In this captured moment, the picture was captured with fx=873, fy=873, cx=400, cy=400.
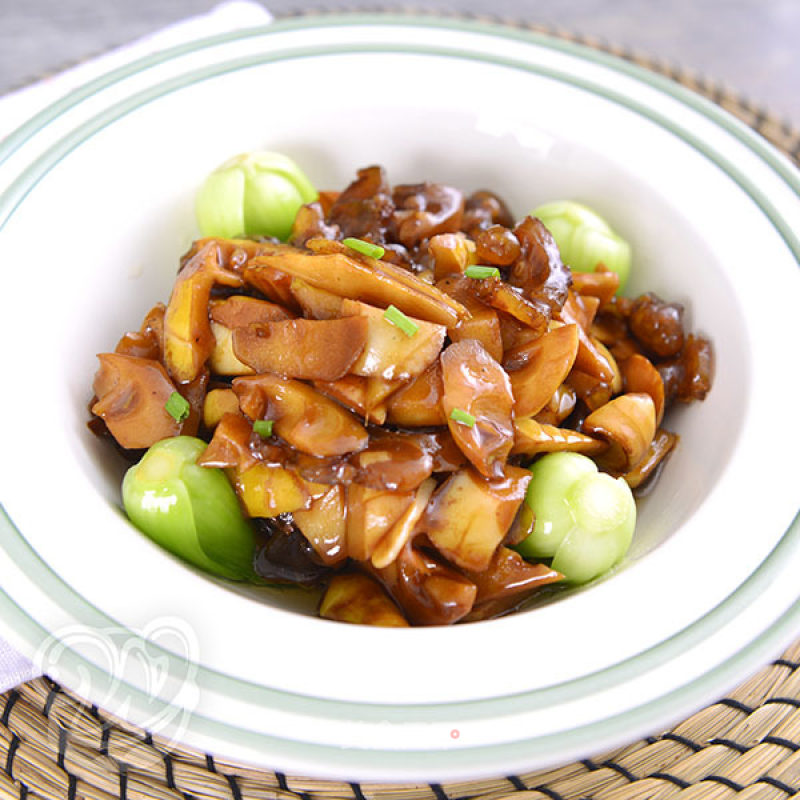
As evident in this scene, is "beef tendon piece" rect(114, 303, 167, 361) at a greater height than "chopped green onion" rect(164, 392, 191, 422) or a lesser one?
greater

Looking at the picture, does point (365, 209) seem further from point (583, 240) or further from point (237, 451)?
point (237, 451)

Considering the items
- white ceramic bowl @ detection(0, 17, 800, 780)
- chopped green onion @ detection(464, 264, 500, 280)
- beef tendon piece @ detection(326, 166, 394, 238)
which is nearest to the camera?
white ceramic bowl @ detection(0, 17, 800, 780)

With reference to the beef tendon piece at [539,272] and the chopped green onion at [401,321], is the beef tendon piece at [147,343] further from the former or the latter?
the beef tendon piece at [539,272]

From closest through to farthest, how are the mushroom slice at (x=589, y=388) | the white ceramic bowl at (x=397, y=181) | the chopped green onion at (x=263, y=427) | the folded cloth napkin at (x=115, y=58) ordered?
1. the white ceramic bowl at (x=397, y=181)
2. the chopped green onion at (x=263, y=427)
3. the mushroom slice at (x=589, y=388)
4. the folded cloth napkin at (x=115, y=58)

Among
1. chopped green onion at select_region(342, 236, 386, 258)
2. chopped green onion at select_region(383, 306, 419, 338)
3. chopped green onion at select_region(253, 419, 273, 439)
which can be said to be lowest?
chopped green onion at select_region(253, 419, 273, 439)

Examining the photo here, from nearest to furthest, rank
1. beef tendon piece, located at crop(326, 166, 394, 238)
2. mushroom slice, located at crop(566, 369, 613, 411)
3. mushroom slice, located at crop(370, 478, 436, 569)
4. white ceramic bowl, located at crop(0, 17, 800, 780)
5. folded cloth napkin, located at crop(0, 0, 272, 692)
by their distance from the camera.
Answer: white ceramic bowl, located at crop(0, 17, 800, 780)
mushroom slice, located at crop(370, 478, 436, 569)
mushroom slice, located at crop(566, 369, 613, 411)
beef tendon piece, located at crop(326, 166, 394, 238)
folded cloth napkin, located at crop(0, 0, 272, 692)

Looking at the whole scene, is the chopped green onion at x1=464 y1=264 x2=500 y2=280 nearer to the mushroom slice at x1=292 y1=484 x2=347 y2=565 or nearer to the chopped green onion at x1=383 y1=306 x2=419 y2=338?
the chopped green onion at x1=383 y1=306 x2=419 y2=338

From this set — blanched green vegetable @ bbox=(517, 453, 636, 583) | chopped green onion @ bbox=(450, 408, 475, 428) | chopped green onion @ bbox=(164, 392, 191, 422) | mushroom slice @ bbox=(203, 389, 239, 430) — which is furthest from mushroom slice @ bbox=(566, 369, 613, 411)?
chopped green onion @ bbox=(164, 392, 191, 422)

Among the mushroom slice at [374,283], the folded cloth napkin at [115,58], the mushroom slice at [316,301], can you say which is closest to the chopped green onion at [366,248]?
the mushroom slice at [374,283]
